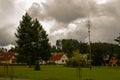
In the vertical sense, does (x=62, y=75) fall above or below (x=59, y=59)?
below

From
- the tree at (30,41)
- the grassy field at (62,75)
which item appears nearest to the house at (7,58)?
the tree at (30,41)

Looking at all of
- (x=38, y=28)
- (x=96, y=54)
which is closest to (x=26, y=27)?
(x=38, y=28)

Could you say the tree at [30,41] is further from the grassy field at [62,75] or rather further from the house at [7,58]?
the house at [7,58]

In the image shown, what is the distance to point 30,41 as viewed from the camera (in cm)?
9194

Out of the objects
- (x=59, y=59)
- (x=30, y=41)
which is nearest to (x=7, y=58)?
(x=59, y=59)

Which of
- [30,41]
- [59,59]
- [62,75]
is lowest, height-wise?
[62,75]

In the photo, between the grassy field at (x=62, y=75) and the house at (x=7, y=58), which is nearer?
the grassy field at (x=62, y=75)

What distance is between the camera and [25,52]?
3570 inches

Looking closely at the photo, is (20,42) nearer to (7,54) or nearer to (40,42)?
(40,42)

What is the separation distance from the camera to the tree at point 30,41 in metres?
90.6

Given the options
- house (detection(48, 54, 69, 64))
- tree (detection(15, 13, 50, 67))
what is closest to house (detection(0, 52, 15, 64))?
house (detection(48, 54, 69, 64))

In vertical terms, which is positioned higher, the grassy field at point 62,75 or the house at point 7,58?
the house at point 7,58

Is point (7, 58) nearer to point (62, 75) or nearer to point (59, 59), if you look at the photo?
point (59, 59)

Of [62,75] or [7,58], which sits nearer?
[62,75]
